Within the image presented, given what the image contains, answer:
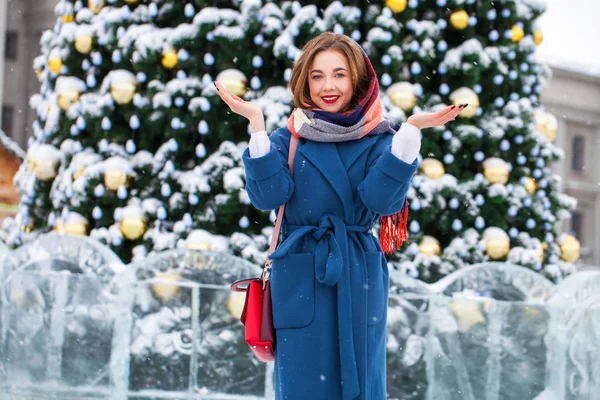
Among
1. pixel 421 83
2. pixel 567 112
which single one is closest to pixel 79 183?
pixel 421 83

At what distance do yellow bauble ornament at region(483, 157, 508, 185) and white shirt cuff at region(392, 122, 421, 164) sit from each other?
2.85 meters

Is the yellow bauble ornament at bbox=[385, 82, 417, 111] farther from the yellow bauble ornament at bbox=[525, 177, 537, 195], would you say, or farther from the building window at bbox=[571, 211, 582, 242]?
the building window at bbox=[571, 211, 582, 242]

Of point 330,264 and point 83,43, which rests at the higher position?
point 83,43

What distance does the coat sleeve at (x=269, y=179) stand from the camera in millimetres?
1864

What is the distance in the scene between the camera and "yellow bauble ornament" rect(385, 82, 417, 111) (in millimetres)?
4297

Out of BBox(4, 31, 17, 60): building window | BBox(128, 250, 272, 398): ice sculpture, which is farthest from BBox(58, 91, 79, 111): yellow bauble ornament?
BBox(4, 31, 17, 60): building window

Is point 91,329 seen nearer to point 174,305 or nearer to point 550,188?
point 174,305

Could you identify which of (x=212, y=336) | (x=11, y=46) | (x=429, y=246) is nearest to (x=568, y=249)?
(x=429, y=246)

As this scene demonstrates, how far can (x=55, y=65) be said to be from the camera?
193 inches

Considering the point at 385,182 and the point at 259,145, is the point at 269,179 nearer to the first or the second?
the point at 259,145

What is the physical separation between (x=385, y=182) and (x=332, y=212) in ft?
0.63

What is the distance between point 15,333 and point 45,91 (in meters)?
2.33

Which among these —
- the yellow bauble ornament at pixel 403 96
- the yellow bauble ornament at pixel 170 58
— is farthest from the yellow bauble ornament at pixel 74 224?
the yellow bauble ornament at pixel 403 96

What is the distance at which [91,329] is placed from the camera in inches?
133
